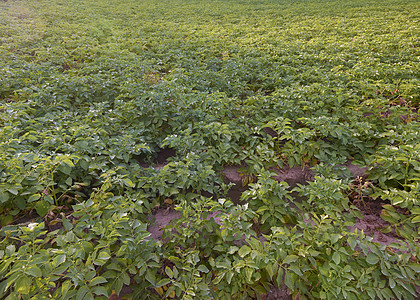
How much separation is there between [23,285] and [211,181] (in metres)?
2.09

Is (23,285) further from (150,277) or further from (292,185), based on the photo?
(292,185)

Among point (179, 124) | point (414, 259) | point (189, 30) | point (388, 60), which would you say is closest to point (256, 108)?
point (179, 124)

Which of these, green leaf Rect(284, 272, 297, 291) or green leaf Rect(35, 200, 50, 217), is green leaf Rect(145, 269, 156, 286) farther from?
green leaf Rect(35, 200, 50, 217)

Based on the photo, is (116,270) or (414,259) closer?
(116,270)

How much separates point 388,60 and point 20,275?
830 centimetres

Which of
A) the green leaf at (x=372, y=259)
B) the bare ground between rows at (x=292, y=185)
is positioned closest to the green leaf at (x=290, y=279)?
the bare ground between rows at (x=292, y=185)

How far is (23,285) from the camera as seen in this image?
4.99 feet

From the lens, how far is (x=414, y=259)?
2189 mm

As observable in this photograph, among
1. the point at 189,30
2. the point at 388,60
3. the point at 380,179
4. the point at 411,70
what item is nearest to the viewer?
the point at 380,179

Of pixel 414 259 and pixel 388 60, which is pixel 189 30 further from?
pixel 414 259

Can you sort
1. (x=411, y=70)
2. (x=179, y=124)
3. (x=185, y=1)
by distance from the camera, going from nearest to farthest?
(x=179, y=124)
(x=411, y=70)
(x=185, y=1)

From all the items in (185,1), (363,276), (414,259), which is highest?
(185,1)

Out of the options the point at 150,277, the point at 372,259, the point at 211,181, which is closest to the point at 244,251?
the point at 150,277

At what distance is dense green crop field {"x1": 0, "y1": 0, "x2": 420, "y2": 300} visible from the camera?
6.37ft
